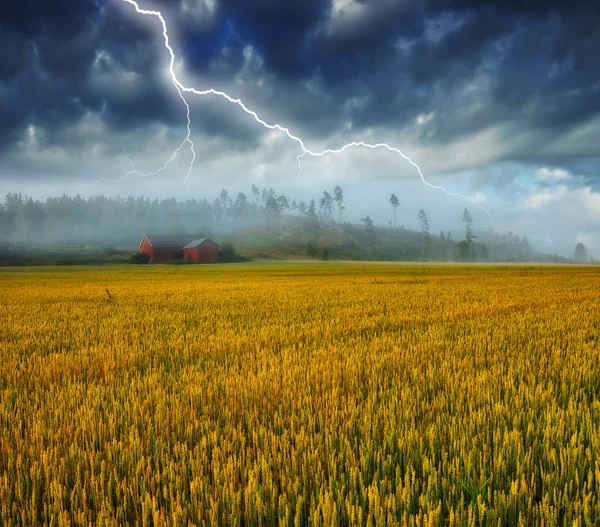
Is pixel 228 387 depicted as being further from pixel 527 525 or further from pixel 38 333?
pixel 38 333

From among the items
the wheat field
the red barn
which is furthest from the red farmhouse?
the wheat field

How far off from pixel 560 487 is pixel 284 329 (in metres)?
6.35

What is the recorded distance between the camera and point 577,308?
1180 centimetres

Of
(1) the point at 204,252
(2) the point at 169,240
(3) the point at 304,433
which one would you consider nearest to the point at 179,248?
(2) the point at 169,240

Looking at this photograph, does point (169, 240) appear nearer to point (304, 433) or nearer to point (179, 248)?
point (179, 248)

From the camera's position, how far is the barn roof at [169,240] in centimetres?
12604

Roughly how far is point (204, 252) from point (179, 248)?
Result: 16057 mm

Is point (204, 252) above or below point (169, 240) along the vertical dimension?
below

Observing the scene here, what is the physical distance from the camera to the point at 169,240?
130625 millimetres

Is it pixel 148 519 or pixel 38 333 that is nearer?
pixel 148 519

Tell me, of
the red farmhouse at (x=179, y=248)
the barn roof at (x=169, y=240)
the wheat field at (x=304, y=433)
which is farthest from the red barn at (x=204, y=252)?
the wheat field at (x=304, y=433)

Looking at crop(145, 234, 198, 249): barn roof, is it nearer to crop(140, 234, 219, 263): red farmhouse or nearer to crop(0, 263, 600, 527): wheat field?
crop(140, 234, 219, 263): red farmhouse

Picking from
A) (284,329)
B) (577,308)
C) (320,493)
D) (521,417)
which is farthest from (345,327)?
(577,308)

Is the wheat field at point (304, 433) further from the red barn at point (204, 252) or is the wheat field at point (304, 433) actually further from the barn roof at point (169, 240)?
the barn roof at point (169, 240)
